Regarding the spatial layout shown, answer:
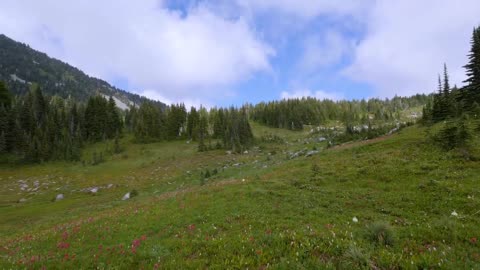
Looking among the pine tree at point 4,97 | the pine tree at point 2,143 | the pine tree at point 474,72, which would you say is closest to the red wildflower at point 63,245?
the pine tree at point 474,72

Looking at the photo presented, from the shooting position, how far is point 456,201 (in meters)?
12.6

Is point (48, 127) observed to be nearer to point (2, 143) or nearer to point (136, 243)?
point (2, 143)

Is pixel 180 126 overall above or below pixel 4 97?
below

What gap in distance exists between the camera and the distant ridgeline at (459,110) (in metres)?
22.8

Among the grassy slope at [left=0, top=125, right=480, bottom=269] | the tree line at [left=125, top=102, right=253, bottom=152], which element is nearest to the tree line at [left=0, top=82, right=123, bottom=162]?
the tree line at [left=125, top=102, right=253, bottom=152]

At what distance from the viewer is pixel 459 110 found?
38.6 metres

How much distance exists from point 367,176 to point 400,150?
903cm

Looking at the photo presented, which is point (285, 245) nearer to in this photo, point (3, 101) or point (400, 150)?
point (400, 150)

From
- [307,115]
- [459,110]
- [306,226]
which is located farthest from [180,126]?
[306,226]

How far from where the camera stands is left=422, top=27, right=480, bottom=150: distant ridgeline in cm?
2285

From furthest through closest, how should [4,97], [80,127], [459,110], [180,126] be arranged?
[180,126]
[80,127]
[4,97]
[459,110]

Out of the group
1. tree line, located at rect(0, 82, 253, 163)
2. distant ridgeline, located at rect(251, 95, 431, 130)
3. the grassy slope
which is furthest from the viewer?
distant ridgeline, located at rect(251, 95, 431, 130)

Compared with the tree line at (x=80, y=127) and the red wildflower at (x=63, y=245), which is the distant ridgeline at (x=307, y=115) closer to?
the tree line at (x=80, y=127)

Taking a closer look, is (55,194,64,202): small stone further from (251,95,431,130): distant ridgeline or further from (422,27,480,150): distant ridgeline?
(251,95,431,130): distant ridgeline
